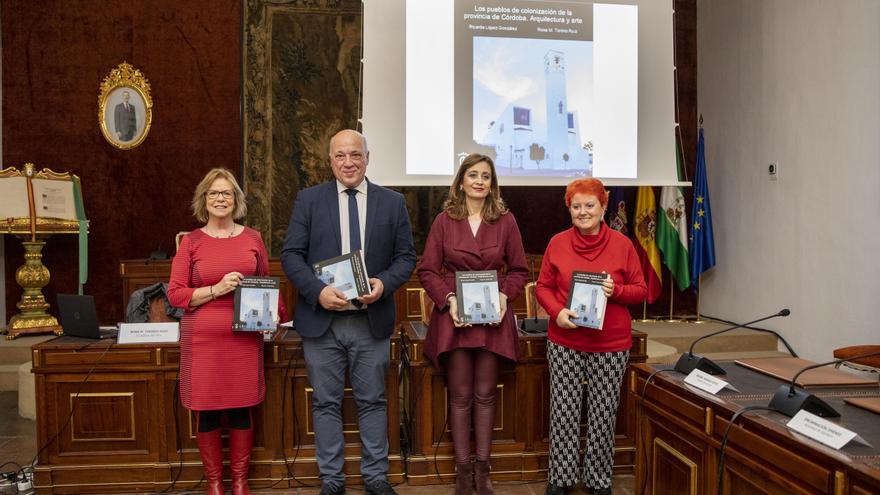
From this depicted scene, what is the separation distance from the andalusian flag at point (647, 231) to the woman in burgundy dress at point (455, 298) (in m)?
3.87

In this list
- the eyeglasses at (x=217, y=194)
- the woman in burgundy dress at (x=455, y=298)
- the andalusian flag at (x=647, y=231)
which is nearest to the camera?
the eyeglasses at (x=217, y=194)

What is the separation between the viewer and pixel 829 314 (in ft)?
16.0

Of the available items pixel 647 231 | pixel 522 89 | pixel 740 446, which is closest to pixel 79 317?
pixel 740 446

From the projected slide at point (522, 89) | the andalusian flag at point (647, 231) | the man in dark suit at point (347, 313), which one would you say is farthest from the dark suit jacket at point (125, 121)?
the andalusian flag at point (647, 231)

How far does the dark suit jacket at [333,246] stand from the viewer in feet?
9.30

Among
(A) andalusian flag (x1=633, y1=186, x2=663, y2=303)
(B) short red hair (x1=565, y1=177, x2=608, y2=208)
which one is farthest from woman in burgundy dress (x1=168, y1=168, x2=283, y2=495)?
(A) andalusian flag (x1=633, y1=186, x2=663, y2=303)

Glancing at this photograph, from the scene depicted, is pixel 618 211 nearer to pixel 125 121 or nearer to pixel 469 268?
pixel 469 268

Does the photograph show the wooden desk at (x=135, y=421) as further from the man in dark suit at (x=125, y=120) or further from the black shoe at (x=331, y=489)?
the man in dark suit at (x=125, y=120)

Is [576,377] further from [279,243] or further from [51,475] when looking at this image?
[279,243]

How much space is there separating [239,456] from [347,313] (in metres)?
0.81

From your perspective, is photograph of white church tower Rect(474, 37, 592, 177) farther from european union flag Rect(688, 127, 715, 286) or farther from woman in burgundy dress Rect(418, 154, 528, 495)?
european union flag Rect(688, 127, 715, 286)

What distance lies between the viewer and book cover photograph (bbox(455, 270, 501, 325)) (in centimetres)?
278

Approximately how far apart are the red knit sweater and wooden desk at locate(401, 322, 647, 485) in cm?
40

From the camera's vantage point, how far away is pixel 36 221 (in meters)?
5.77
